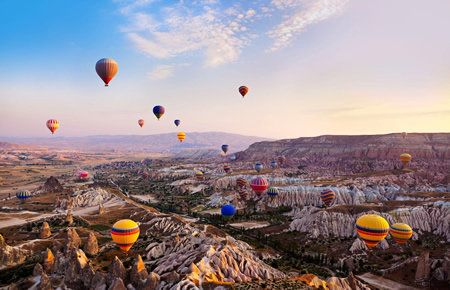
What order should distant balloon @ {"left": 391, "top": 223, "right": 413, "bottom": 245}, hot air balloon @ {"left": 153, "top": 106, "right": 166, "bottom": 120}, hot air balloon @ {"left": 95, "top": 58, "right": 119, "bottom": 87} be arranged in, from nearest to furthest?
1. distant balloon @ {"left": 391, "top": 223, "right": 413, "bottom": 245}
2. hot air balloon @ {"left": 95, "top": 58, "right": 119, "bottom": 87}
3. hot air balloon @ {"left": 153, "top": 106, "right": 166, "bottom": 120}

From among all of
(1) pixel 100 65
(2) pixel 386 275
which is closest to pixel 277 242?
(2) pixel 386 275

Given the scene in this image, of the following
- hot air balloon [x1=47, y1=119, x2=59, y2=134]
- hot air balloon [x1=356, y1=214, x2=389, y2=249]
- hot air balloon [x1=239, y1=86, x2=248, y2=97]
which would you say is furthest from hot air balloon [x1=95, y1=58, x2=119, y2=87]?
hot air balloon [x1=356, y1=214, x2=389, y2=249]

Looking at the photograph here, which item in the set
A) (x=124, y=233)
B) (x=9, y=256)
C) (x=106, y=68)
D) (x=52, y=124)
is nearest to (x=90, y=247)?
(x=9, y=256)

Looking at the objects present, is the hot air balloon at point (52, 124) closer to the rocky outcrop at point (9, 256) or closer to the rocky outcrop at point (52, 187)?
the rocky outcrop at point (52, 187)

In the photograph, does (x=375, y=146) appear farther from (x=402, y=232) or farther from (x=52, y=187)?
(x=52, y=187)

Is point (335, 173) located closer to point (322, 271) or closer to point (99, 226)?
point (322, 271)

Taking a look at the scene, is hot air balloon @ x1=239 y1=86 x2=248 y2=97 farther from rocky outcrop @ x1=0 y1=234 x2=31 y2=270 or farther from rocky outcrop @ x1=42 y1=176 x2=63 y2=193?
rocky outcrop @ x1=42 y1=176 x2=63 y2=193
